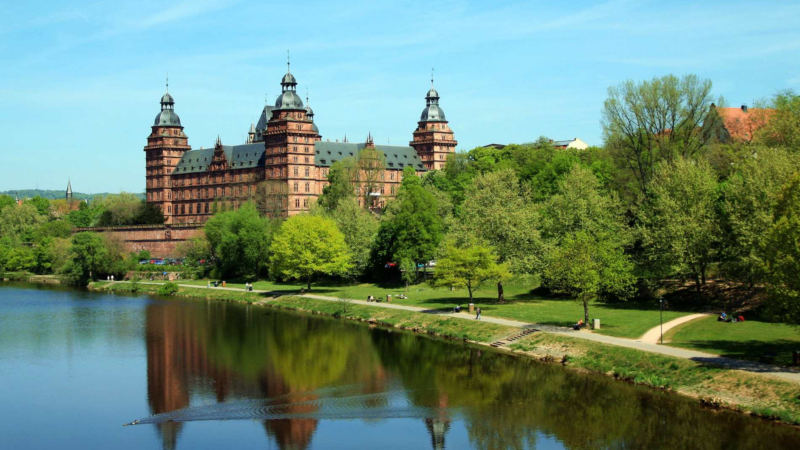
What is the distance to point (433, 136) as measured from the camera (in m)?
157

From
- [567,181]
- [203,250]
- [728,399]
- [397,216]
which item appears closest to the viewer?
[728,399]

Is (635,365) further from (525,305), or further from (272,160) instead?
(272,160)

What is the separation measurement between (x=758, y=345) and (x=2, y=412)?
126ft

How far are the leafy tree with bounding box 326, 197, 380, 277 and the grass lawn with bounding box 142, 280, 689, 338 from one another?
2.48m

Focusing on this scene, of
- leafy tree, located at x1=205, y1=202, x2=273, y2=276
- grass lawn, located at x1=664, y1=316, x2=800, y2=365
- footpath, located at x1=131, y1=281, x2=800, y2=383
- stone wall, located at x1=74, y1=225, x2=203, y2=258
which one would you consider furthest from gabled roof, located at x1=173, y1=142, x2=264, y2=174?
grass lawn, located at x1=664, y1=316, x2=800, y2=365

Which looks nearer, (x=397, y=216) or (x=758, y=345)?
(x=758, y=345)

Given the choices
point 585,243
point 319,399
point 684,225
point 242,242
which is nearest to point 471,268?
point 585,243

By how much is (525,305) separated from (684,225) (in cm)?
1345

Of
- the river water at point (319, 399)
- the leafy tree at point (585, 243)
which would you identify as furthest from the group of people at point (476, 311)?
the leafy tree at point (585, 243)

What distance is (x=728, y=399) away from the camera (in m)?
36.8

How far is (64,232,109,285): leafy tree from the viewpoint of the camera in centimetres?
10344

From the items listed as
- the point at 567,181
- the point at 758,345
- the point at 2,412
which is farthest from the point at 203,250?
the point at 758,345

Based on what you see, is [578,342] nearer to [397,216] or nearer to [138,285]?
[397,216]

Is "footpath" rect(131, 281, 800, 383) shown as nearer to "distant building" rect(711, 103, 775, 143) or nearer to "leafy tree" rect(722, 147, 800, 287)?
"leafy tree" rect(722, 147, 800, 287)
